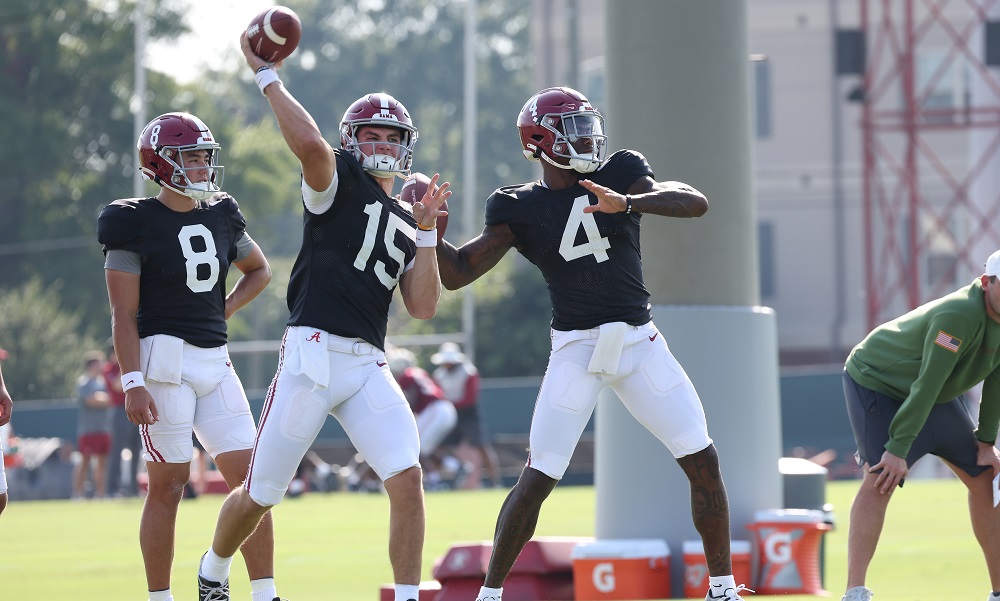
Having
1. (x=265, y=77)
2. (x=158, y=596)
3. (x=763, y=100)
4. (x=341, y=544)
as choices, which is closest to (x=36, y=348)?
(x=763, y=100)

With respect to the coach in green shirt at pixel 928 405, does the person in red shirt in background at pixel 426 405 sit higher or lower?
lower

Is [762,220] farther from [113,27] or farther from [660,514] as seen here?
[660,514]

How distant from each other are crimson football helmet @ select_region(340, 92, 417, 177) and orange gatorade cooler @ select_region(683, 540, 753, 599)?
3.18 m

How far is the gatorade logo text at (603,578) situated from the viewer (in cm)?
840

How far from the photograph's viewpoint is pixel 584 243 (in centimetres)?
668

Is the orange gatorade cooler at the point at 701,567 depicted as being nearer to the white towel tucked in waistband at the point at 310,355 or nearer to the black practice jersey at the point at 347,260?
the black practice jersey at the point at 347,260

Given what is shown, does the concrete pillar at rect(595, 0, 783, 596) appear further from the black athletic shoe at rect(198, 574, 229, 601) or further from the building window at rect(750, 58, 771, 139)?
the building window at rect(750, 58, 771, 139)

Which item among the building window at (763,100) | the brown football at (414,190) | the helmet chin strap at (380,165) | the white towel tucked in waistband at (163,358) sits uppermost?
the building window at (763,100)

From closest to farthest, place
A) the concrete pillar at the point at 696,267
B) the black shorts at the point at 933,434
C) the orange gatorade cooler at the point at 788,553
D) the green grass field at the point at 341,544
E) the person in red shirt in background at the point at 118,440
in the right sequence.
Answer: the black shorts at the point at 933,434 → the orange gatorade cooler at the point at 788,553 → the concrete pillar at the point at 696,267 → the green grass field at the point at 341,544 → the person in red shirt in background at the point at 118,440

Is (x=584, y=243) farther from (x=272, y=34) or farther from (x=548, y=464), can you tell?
(x=272, y=34)

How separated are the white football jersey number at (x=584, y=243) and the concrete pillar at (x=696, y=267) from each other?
247cm

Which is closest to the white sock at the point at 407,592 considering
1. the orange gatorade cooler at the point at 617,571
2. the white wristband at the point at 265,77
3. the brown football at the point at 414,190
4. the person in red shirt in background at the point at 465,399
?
the brown football at the point at 414,190

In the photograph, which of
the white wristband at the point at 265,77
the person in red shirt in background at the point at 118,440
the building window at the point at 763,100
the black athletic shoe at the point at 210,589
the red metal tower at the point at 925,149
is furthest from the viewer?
the building window at the point at 763,100

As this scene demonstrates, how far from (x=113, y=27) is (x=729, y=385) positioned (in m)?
34.0
